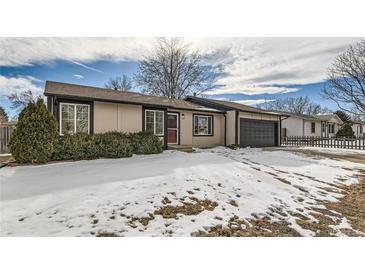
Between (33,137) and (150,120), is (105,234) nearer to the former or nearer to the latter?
(33,137)

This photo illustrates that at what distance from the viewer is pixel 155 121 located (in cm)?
1065

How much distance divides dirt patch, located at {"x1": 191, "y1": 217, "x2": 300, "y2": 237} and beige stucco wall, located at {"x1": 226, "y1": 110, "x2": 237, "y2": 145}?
1042 centimetres

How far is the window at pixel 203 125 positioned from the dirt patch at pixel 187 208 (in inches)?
360

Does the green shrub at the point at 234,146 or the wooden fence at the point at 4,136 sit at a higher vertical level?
the wooden fence at the point at 4,136

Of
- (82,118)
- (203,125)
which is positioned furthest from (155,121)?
(203,125)

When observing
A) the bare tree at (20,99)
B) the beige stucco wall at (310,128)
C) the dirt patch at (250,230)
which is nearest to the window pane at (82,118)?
the dirt patch at (250,230)

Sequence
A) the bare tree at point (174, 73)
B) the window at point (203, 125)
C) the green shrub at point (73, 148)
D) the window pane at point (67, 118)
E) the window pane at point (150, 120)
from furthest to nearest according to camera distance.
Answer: the bare tree at point (174, 73) < the window at point (203, 125) < the window pane at point (150, 120) < the window pane at point (67, 118) < the green shrub at point (73, 148)

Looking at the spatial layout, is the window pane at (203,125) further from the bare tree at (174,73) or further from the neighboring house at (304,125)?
the neighboring house at (304,125)

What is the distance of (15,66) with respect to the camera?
947cm

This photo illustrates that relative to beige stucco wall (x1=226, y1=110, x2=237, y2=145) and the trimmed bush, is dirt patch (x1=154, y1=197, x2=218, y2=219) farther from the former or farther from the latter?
beige stucco wall (x1=226, y1=110, x2=237, y2=145)

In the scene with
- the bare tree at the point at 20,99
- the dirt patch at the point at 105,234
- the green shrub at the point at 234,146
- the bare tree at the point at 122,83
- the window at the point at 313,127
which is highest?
the bare tree at the point at 122,83

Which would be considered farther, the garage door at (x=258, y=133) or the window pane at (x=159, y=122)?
the garage door at (x=258, y=133)

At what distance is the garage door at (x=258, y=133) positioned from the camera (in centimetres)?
1366
